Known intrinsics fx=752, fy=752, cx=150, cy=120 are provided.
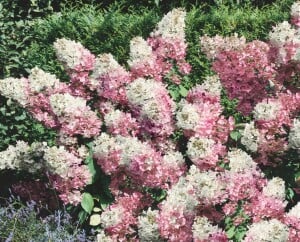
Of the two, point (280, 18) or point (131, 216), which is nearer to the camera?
point (131, 216)

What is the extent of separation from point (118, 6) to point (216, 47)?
289 centimetres

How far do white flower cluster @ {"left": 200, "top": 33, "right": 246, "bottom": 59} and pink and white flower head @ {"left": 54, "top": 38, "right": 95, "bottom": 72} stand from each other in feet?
2.18

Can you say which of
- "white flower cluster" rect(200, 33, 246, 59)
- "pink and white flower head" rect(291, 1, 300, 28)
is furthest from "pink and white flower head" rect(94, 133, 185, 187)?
"pink and white flower head" rect(291, 1, 300, 28)

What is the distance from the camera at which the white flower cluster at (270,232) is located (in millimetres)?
3160

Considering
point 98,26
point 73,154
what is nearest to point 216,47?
point 73,154

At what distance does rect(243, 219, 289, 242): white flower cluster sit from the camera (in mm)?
3160

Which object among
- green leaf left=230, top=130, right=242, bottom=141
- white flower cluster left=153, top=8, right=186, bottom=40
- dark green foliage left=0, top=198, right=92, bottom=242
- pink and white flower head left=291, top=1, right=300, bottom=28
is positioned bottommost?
dark green foliage left=0, top=198, right=92, bottom=242

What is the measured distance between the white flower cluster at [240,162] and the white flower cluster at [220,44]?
0.68 metres

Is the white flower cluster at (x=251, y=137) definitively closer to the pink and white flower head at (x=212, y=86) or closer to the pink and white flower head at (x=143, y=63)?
the pink and white flower head at (x=212, y=86)

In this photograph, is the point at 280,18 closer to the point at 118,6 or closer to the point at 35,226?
the point at 118,6

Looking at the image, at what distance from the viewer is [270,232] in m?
3.18

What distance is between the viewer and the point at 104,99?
428 cm

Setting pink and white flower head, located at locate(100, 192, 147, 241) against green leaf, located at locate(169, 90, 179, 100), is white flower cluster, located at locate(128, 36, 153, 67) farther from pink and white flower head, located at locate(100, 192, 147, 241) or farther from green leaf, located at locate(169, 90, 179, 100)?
pink and white flower head, located at locate(100, 192, 147, 241)

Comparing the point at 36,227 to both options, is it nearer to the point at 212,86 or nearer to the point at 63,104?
the point at 63,104
